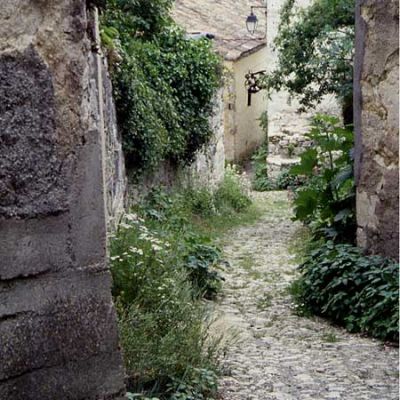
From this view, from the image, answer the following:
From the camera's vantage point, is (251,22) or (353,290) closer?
(353,290)

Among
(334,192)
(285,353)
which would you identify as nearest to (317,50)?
(334,192)

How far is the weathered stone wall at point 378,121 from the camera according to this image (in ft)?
18.1

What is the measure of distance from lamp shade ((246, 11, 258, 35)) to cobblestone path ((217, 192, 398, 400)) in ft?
38.7

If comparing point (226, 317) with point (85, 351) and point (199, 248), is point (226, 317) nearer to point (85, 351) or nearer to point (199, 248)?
point (199, 248)

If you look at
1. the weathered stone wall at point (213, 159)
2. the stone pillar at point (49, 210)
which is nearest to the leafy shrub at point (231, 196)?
the weathered stone wall at point (213, 159)

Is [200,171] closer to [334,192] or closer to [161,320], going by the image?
[334,192]

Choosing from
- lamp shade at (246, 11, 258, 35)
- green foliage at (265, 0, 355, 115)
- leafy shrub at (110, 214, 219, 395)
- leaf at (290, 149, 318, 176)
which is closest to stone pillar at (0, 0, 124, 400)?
leafy shrub at (110, 214, 219, 395)

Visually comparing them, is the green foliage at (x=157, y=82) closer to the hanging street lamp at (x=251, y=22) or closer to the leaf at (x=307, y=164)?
the leaf at (x=307, y=164)

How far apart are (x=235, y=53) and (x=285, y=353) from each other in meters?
16.0

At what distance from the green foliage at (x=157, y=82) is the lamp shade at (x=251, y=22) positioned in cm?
705

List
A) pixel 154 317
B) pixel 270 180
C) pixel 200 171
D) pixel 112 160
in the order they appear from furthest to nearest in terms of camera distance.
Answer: pixel 270 180 → pixel 200 171 → pixel 112 160 → pixel 154 317

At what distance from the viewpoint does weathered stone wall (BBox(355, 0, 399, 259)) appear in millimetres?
5512

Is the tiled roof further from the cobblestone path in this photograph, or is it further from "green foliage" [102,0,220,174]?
the cobblestone path

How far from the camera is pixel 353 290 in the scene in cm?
553
